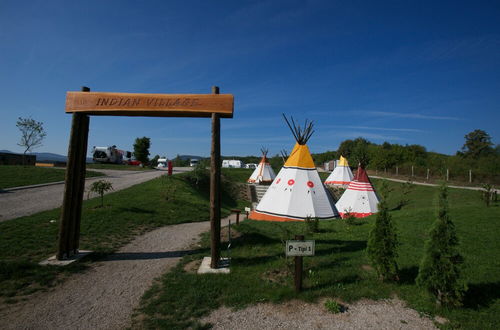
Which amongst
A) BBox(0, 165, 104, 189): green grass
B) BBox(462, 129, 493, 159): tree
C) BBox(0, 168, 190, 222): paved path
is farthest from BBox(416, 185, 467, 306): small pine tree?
BBox(462, 129, 493, 159): tree

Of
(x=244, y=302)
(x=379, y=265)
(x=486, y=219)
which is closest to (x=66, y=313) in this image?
(x=244, y=302)

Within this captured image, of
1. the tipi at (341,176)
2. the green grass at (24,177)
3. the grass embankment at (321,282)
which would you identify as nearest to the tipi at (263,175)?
the tipi at (341,176)

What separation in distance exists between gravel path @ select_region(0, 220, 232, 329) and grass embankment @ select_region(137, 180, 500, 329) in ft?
1.16

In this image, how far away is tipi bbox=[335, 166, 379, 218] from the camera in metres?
14.1

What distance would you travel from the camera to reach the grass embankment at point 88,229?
4773 mm

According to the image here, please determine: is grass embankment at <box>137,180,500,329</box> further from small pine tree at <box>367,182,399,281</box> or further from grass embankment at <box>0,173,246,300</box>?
grass embankment at <box>0,173,246,300</box>

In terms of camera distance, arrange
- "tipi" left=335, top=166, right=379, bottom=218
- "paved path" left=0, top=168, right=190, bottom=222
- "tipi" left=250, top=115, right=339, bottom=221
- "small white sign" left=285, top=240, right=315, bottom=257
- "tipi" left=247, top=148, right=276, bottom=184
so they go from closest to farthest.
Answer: "small white sign" left=285, top=240, right=315, bottom=257
"paved path" left=0, top=168, right=190, bottom=222
"tipi" left=250, top=115, right=339, bottom=221
"tipi" left=335, top=166, right=379, bottom=218
"tipi" left=247, top=148, right=276, bottom=184

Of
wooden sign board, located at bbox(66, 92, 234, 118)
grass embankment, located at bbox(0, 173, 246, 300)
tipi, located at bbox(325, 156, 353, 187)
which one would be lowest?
grass embankment, located at bbox(0, 173, 246, 300)

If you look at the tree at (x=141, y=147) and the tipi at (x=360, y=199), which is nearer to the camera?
the tipi at (x=360, y=199)

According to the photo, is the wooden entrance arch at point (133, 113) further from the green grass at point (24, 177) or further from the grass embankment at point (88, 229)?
the green grass at point (24, 177)

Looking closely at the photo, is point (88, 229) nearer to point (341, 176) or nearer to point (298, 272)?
point (298, 272)

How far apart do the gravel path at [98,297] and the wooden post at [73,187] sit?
84cm

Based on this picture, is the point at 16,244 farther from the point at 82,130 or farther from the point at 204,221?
the point at 204,221

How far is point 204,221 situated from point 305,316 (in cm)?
895
